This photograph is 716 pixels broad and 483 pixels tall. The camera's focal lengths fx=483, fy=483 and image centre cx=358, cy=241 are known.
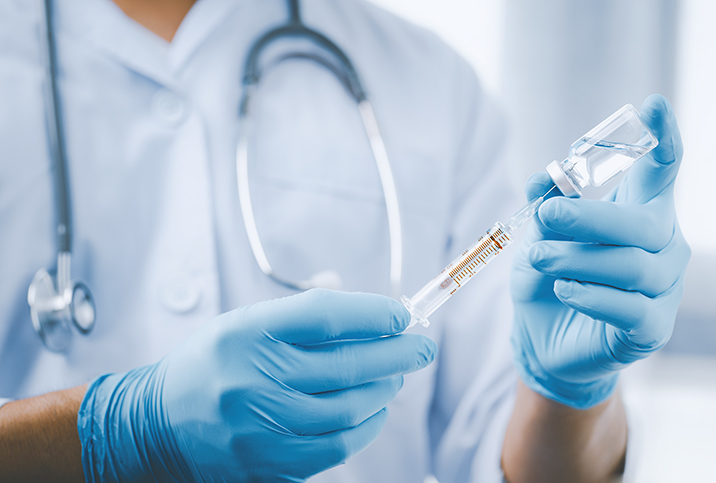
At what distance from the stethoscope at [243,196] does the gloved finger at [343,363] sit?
0.59 feet

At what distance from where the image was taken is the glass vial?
18.6 inches

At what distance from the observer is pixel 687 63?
1274mm

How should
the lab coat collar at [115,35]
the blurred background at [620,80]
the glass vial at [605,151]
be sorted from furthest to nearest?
the blurred background at [620,80], the lab coat collar at [115,35], the glass vial at [605,151]

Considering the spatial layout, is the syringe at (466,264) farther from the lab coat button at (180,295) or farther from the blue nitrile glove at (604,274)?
the lab coat button at (180,295)

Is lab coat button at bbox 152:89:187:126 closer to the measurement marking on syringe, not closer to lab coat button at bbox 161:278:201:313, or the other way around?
lab coat button at bbox 161:278:201:313

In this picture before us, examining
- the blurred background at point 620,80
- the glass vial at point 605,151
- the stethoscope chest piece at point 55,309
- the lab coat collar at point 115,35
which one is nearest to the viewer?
the glass vial at point 605,151

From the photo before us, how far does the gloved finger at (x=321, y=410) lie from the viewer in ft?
1.63

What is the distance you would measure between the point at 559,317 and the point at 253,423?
0.39 metres

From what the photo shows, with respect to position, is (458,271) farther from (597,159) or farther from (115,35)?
(115,35)

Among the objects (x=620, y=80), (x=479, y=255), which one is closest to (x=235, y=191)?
(x=479, y=255)

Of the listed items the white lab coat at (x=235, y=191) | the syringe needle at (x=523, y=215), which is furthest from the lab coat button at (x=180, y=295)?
the syringe needle at (x=523, y=215)

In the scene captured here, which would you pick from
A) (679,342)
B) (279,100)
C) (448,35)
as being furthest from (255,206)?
(679,342)

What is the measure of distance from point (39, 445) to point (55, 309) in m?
0.16

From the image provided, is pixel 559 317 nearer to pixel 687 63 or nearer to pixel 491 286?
pixel 491 286
